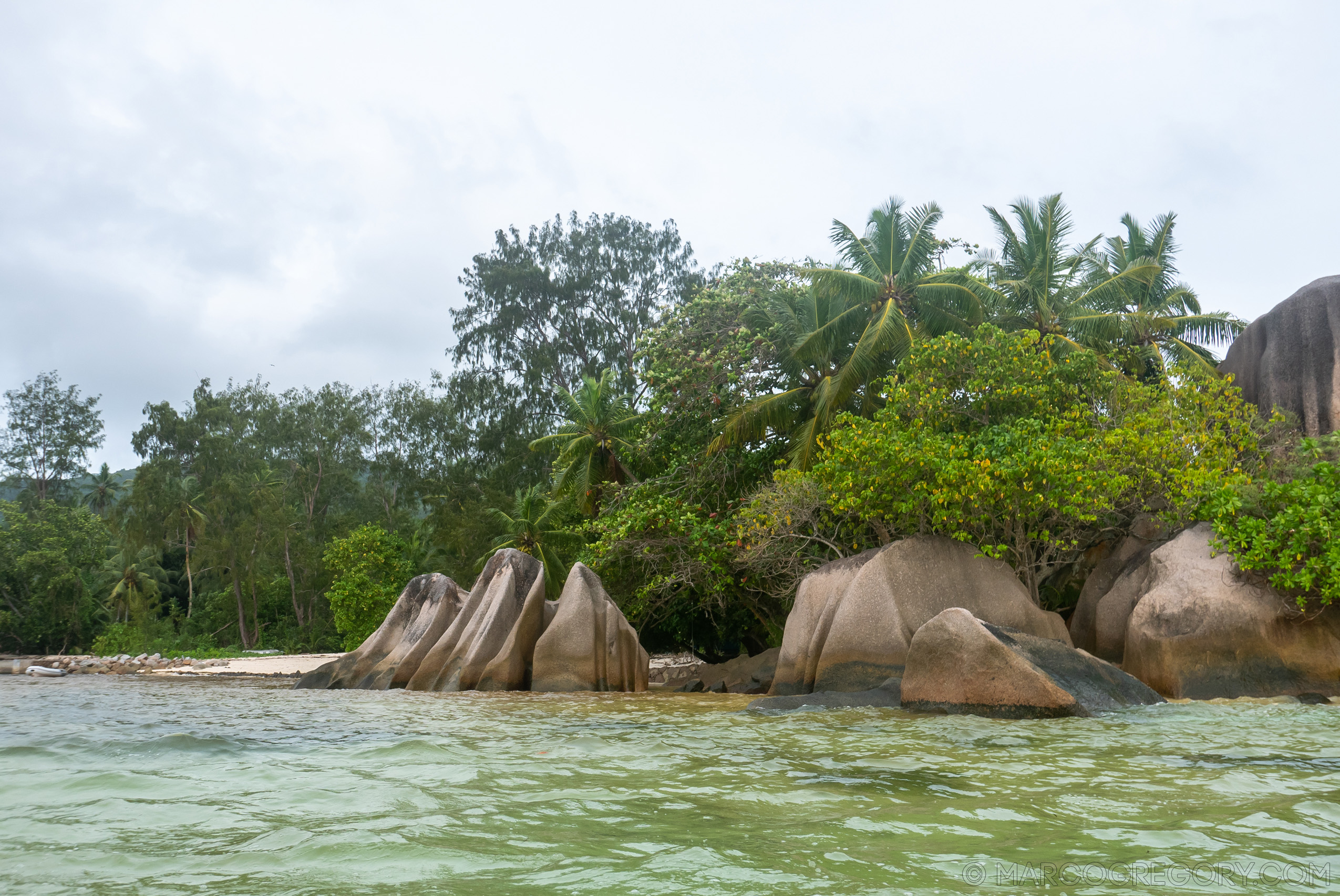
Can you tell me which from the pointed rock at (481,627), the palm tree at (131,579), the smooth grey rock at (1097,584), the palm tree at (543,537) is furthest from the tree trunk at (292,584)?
the smooth grey rock at (1097,584)

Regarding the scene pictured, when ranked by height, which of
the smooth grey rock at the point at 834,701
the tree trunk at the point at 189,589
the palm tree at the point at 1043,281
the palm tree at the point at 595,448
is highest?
the palm tree at the point at 1043,281

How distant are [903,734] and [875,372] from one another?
11.9 meters

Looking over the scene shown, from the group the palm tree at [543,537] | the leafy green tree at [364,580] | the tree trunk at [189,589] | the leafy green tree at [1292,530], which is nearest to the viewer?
the leafy green tree at [1292,530]

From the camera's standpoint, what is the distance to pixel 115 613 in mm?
39406

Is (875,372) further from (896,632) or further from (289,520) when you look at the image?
(289,520)

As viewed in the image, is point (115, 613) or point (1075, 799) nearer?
point (1075, 799)

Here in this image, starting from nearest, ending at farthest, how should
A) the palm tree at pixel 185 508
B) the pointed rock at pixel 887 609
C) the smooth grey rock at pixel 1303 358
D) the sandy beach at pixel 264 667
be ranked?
the pointed rock at pixel 887 609 → the smooth grey rock at pixel 1303 358 → the sandy beach at pixel 264 667 → the palm tree at pixel 185 508

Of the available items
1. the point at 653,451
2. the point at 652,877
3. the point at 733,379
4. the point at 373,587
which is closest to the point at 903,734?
the point at 652,877

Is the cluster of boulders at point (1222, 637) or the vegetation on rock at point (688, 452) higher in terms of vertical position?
the vegetation on rock at point (688, 452)

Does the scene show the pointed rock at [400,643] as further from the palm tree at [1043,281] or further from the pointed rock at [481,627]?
the palm tree at [1043,281]

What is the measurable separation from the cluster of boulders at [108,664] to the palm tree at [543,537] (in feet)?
33.1

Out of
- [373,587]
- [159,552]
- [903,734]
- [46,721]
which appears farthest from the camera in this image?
[159,552]

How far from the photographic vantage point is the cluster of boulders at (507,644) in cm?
1509

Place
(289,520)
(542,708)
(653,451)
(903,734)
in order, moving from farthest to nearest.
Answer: (289,520) < (653,451) < (542,708) < (903,734)
